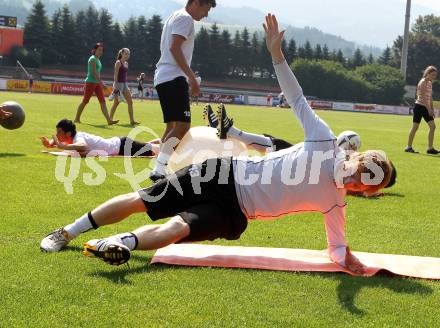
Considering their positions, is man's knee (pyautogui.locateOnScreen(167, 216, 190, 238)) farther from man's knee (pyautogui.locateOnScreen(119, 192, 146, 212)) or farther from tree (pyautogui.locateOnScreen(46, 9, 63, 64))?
tree (pyautogui.locateOnScreen(46, 9, 63, 64))

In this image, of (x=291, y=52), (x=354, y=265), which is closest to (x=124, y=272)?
(x=354, y=265)

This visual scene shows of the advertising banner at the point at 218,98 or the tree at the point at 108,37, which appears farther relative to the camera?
the tree at the point at 108,37

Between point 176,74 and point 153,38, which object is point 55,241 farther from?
point 153,38

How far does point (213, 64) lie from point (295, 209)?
286ft

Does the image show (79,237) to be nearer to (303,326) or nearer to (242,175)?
(242,175)

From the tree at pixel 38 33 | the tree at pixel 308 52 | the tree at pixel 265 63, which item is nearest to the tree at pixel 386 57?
the tree at pixel 308 52

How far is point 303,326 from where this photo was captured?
3217 millimetres

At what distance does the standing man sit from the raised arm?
120 inches

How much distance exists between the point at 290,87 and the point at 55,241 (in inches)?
79.4

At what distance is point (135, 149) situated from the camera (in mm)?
10070

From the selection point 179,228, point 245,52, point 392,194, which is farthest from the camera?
point 245,52

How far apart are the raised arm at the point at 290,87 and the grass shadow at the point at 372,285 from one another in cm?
97

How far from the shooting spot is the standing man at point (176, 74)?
7.41 metres

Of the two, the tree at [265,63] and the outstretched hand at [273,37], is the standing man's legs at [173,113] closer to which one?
the outstretched hand at [273,37]
